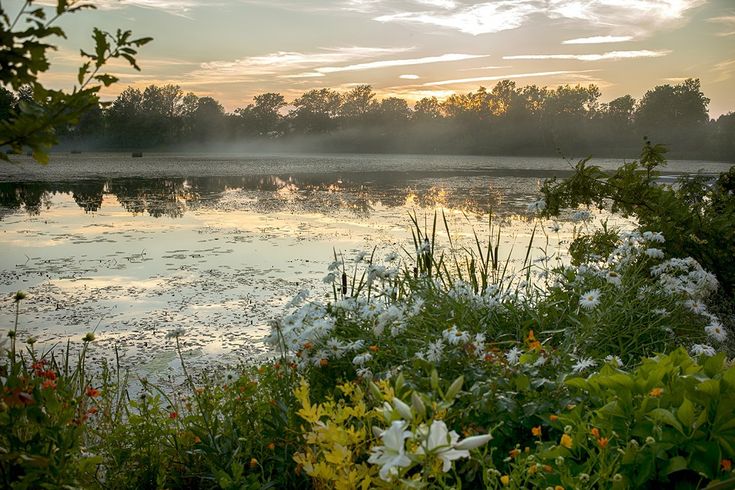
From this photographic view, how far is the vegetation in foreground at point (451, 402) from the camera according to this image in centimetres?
183

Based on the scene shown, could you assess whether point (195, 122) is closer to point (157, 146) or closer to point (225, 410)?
point (157, 146)

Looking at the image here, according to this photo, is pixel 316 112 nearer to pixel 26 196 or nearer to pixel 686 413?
pixel 26 196

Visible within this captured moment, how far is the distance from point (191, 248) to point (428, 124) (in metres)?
58.9

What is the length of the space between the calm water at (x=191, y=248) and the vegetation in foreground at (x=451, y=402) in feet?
4.05

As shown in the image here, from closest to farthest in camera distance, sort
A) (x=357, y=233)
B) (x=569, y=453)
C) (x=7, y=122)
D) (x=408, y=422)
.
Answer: (x=408, y=422) → (x=7, y=122) → (x=569, y=453) → (x=357, y=233)

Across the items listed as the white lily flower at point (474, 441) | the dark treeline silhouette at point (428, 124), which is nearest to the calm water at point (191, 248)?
the white lily flower at point (474, 441)

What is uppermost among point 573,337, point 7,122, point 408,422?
point 7,122

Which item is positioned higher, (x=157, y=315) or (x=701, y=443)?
(x=701, y=443)

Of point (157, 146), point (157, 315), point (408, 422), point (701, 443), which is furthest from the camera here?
point (157, 146)

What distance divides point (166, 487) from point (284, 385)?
0.77m

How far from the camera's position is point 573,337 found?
3.66 meters

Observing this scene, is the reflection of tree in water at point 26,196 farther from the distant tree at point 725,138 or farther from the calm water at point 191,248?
the distant tree at point 725,138

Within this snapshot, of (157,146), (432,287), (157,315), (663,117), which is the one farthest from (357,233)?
(157,146)

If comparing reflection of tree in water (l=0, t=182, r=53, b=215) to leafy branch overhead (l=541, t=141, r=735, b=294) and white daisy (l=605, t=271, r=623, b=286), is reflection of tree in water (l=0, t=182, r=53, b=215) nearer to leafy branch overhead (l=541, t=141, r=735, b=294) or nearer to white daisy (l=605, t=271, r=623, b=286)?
leafy branch overhead (l=541, t=141, r=735, b=294)
